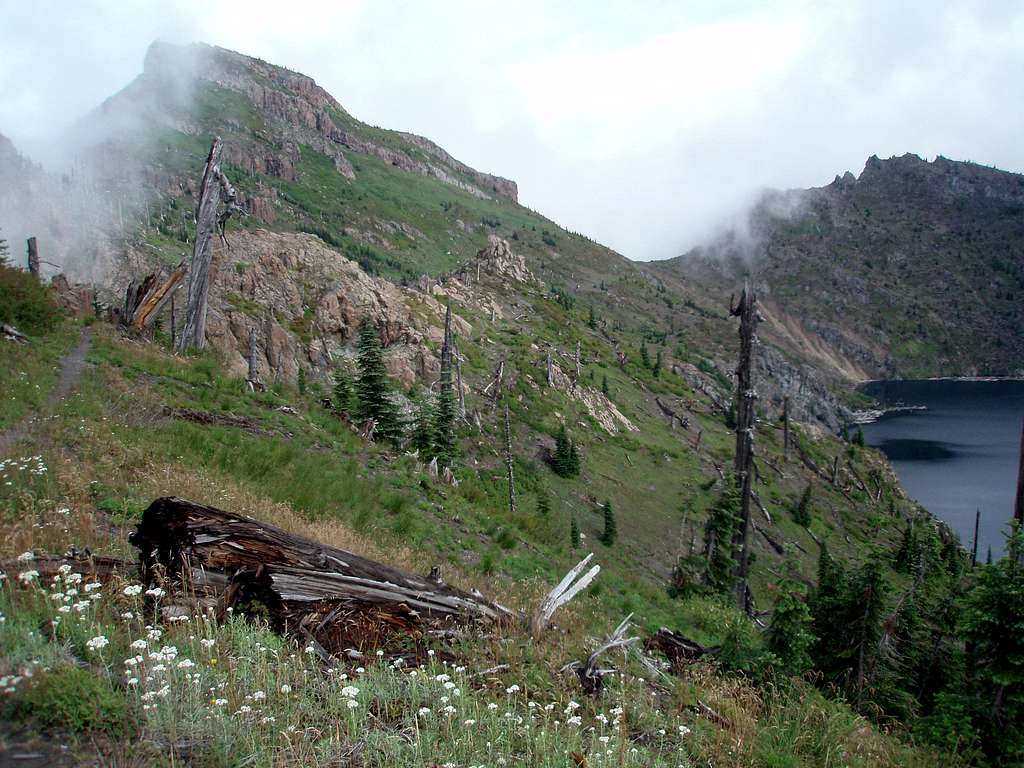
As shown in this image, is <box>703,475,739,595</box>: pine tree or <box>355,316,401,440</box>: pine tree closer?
<box>703,475,739,595</box>: pine tree

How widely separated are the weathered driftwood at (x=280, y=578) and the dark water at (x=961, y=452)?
50.9m

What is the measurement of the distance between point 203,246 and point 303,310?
62.9 feet

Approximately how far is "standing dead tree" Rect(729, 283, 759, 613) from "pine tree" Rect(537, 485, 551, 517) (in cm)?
1469

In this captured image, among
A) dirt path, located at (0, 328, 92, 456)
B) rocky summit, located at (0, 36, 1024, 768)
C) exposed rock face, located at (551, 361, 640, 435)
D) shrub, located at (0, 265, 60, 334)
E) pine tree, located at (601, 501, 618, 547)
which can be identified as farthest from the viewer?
exposed rock face, located at (551, 361, 640, 435)

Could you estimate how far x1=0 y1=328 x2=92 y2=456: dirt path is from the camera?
816 cm

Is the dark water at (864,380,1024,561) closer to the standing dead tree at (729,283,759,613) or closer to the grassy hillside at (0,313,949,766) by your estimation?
the standing dead tree at (729,283,759,613)

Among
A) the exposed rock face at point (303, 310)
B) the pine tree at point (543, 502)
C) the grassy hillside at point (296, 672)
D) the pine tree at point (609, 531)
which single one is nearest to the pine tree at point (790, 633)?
the grassy hillside at point (296, 672)

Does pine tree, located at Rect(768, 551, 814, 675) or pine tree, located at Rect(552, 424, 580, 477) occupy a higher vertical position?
pine tree, located at Rect(768, 551, 814, 675)

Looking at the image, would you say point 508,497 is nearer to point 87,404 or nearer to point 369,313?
point 369,313

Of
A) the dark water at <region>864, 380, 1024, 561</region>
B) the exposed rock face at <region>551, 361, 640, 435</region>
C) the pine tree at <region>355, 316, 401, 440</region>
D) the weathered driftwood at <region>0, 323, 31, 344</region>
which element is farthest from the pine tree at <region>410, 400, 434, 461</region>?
Answer: the dark water at <region>864, 380, 1024, 561</region>

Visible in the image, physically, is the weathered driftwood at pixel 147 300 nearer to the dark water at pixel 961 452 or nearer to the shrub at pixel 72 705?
the shrub at pixel 72 705

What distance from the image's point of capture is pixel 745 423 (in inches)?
672

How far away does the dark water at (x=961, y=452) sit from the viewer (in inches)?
2741

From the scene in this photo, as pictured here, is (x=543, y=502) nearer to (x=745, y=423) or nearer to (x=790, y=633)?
(x=745, y=423)
